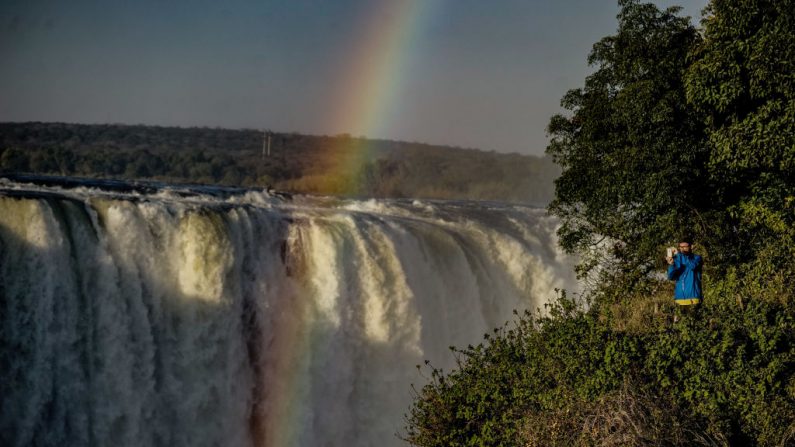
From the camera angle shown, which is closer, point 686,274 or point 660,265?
point 686,274

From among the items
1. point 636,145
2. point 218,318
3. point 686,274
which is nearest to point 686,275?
point 686,274

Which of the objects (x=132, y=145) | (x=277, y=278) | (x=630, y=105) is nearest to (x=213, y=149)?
(x=132, y=145)

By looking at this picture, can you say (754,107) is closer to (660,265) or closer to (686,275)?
(686,275)

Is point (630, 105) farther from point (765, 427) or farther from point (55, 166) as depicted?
point (55, 166)

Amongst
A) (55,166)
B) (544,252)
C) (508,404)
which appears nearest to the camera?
(508,404)

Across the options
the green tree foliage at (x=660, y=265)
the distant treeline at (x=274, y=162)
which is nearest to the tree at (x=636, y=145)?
the green tree foliage at (x=660, y=265)

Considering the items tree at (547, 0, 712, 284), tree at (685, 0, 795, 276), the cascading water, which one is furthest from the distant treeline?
tree at (685, 0, 795, 276)
